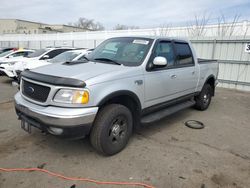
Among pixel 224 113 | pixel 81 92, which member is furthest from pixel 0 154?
pixel 224 113

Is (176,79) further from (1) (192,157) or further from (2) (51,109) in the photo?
(2) (51,109)

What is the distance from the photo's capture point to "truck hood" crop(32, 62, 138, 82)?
288 cm

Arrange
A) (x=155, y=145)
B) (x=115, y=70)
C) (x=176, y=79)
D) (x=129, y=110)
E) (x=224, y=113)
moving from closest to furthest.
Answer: (x=115, y=70), (x=129, y=110), (x=155, y=145), (x=176, y=79), (x=224, y=113)

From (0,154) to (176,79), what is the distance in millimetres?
3460

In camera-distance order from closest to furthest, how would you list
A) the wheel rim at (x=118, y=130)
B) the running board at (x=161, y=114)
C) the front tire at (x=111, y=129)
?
the front tire at (x=111, y=129) < the wheel rim at (x=118, y=130) < the running board at (x=161, y=114)

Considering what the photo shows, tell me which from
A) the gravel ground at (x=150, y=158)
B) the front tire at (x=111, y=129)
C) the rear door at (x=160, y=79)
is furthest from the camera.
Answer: the rear door at (x=160, y=79)

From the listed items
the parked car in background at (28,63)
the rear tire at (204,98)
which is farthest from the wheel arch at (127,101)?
the parked car in background at (28,63)

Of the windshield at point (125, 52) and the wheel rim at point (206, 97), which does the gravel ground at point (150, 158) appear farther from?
the windshield at point (125, 52)

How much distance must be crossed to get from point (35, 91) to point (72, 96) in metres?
0.69

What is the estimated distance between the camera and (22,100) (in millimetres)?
3215

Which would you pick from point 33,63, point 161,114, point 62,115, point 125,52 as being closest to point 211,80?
point 161,114

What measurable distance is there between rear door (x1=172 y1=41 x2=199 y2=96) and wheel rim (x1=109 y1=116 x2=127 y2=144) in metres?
1.55

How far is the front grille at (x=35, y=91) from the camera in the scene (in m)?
2.84

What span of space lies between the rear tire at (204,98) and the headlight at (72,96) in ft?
12.7
